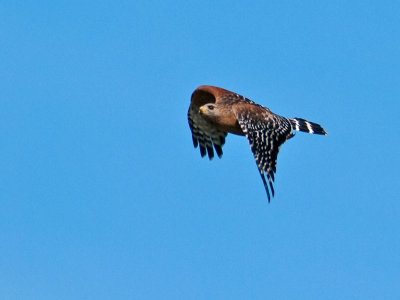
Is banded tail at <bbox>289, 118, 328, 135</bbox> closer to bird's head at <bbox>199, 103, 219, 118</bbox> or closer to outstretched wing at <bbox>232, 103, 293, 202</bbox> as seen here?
outstretched wing at <bbox>232, 103, 293, 202</bbox>

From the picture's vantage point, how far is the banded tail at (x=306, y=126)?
26578mm

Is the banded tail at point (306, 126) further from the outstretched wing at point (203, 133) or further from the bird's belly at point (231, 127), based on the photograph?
the outstretched wing at point (203, 133)

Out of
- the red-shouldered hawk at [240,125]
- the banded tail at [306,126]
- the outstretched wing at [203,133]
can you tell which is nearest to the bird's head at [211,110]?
the red-shouldered hawk at [240,125]

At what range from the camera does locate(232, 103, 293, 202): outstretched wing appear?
2439cm

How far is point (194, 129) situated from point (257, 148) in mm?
3738

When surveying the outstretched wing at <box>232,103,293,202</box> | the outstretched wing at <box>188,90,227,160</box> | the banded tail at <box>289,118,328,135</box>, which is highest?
the outstretched wing at <box>188,90,227,160</box>

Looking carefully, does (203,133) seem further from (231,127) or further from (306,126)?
(306,126)

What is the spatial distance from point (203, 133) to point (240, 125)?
2.85 m

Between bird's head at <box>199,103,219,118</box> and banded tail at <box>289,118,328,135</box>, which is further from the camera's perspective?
banded tail at <box>289,118,328,135</box>

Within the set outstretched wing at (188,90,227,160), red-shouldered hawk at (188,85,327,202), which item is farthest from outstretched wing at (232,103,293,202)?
outstretched wing at (188,90,227,160)

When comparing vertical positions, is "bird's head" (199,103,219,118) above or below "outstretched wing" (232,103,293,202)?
above

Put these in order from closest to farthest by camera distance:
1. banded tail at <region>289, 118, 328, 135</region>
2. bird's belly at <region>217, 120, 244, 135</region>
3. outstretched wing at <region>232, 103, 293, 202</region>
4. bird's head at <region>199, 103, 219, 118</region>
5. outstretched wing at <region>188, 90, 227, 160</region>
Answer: outstretched wing at <region>232, 103, 293, 202</region>
bird's belly at <region>217, 120, 244, 135</region>
bird's head at <region>199, 103, 219, 118</region>
banded tail at <region>289, 118, 328, 135</region>
outstretched wing at <region>188, 90, 227, 160</region>

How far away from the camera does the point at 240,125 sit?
25281 millimetres

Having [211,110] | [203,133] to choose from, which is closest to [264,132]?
[211,110]
